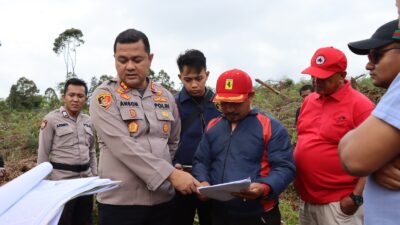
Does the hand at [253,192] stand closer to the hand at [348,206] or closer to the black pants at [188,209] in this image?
the hand at [348,206]

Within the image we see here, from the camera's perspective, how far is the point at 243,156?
2359mm

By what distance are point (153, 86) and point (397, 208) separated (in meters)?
1.70

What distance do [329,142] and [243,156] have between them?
55 cm

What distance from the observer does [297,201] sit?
602cm

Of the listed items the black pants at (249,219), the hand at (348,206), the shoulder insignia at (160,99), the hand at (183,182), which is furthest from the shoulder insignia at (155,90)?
the hand at (348,206)

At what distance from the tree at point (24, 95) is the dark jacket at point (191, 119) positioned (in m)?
14.1

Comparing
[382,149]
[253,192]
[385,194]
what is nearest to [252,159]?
[253,192]

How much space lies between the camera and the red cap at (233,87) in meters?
2.39

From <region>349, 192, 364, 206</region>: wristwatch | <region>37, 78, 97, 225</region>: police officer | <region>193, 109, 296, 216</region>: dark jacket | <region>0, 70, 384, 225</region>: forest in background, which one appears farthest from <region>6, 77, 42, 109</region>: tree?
<region>349, 192, 364, 206</region>: wristwatch

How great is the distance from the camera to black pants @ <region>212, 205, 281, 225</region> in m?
2.34

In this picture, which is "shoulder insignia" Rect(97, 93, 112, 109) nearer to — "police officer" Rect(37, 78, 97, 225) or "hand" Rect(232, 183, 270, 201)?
"hand" Rect(232, 183, 270, 201)

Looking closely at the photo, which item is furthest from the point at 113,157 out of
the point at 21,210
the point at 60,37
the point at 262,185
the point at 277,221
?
the point at 60,37

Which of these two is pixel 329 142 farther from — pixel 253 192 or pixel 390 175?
pixel 390 175

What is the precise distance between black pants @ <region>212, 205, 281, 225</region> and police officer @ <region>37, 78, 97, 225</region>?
2344mm
